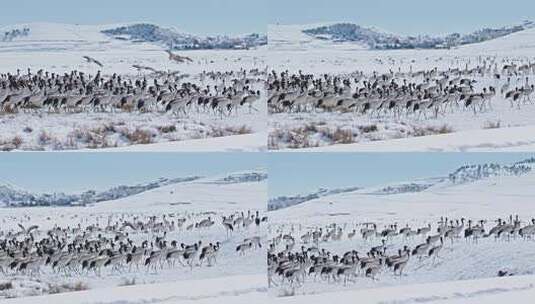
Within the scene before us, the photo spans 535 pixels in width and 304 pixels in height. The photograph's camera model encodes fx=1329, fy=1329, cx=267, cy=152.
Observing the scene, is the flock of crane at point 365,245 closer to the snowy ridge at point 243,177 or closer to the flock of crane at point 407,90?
the snowy ridge at point 243,177

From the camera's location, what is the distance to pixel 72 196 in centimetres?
626

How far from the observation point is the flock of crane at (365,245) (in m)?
6.71

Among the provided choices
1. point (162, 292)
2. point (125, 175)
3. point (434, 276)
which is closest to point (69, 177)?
point (125, 175)

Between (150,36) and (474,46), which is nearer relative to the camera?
(150,36)

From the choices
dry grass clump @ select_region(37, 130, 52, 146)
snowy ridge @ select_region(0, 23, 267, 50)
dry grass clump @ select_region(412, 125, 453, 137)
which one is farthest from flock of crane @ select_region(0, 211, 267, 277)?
dry grass clump @ select_region(412, 125, 453, 137)

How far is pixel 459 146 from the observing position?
22.9ft

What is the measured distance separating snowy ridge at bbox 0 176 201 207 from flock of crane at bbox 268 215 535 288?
626 millimetres

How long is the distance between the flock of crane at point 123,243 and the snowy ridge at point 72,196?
8 centimetres

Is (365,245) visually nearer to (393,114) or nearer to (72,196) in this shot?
(393,114)

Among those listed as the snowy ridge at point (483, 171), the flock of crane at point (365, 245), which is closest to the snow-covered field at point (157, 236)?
the flock of crane at point (365, 245)

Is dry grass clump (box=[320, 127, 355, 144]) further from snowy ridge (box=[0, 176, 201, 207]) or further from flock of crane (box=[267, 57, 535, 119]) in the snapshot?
snowy ridge (box=[0, 176, 201, 207])

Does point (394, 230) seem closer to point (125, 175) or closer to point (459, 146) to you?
point (459, 146)

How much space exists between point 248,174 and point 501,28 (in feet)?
5.25

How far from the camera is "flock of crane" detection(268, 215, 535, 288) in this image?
22.0ft
